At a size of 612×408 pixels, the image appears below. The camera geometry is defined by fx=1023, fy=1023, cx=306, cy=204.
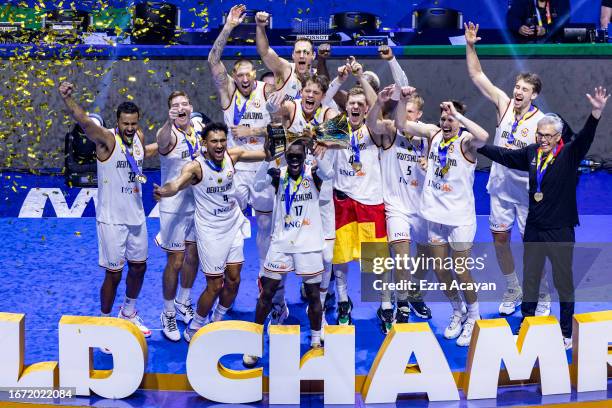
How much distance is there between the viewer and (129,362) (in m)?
7.08

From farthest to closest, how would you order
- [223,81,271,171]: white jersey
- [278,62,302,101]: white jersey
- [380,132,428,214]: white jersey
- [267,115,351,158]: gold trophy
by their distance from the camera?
1. [278,62,302,101]: white jersey
2. [223,81,271,171]: white jersey
3. [380,132,428,214]: white jersey
4. [267,115,351,158]: gold trophy

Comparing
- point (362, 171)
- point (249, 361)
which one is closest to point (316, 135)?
point (362, 171)

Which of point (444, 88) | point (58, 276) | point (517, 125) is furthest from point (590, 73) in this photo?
point (58, 276)

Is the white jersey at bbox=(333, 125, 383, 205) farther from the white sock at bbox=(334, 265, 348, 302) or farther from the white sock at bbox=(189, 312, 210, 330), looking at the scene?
the white sock at bbox=(189, 312, 210, 330)

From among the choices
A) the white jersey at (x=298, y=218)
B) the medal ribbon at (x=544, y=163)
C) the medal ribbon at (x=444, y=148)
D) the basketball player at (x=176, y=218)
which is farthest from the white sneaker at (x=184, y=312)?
the medal ribbon at (x=544, y=163)

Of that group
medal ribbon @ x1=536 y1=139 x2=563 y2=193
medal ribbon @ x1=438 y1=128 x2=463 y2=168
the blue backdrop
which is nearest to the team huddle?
medal ribbon @ x1=438 y1=128 x2=463 y2=168

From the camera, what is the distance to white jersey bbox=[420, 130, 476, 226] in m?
8.11

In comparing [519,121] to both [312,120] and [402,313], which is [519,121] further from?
[402,313]

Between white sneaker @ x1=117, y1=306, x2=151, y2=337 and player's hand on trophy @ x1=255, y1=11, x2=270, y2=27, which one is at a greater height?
player's hand on trophy @ x1=255, y1=11, x2=270, y2=27

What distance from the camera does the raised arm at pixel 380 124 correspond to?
26.5ft

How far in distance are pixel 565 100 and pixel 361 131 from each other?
439 centimetres

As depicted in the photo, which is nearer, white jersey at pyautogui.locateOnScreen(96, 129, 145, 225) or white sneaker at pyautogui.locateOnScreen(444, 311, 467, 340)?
white jersey at pyautogui.locateOnScreen(96, 129, 145, 225)

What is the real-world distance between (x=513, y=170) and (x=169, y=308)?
313 centimetres

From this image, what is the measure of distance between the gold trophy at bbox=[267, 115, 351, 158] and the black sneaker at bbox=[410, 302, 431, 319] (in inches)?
66.7
